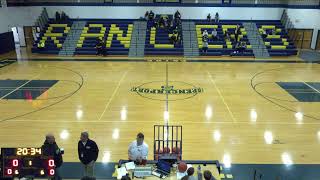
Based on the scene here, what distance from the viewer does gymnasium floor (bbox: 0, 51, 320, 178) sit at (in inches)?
351

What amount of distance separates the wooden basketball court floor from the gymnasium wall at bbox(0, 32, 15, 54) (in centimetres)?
590

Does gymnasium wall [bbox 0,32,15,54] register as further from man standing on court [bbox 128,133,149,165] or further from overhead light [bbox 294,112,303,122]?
overhead light [bbox 294,112,303,122]

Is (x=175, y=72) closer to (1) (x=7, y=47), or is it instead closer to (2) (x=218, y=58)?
(2) (x=218, y=58)

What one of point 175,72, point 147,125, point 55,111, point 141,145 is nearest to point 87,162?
point 141,145

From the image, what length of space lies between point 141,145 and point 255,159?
3.50m

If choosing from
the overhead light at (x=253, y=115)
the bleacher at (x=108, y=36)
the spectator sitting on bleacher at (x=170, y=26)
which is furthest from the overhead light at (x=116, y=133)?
the spectator sitting on bleacher at (x=170, y=26)

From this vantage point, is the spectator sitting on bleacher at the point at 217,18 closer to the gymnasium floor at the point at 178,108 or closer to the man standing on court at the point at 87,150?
the gymnasium floor at the point at 178,108

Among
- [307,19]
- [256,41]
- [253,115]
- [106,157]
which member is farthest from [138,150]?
[307,19]

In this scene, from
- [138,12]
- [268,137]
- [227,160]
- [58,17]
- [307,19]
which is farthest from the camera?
Result: [138,12]

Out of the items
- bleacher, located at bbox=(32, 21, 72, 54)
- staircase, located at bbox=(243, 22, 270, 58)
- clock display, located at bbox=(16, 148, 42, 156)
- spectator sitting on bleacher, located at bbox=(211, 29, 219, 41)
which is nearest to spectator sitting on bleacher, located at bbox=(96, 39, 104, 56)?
bleacher, located at bbox=(32, 21, 72, 54)

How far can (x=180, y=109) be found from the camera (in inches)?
464

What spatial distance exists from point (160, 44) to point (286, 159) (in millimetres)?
16549

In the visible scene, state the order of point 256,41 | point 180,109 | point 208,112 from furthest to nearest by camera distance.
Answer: point 256,41, point 180,109, point 208,112

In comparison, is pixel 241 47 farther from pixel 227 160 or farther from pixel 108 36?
pixel 227 160
